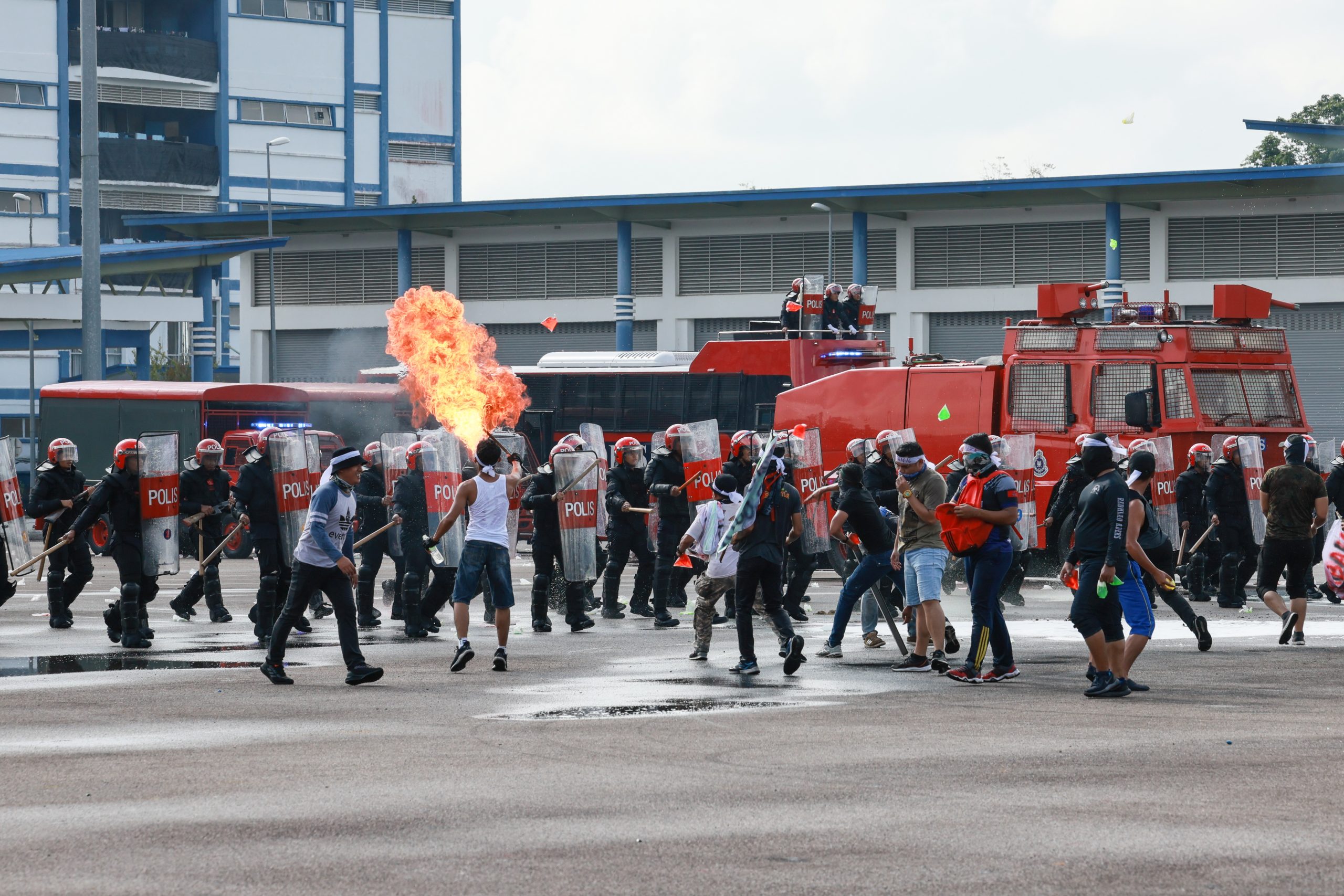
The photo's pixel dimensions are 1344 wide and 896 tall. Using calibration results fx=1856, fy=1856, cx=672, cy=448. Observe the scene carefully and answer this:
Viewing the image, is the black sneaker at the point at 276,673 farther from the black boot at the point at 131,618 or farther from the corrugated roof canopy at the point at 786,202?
the corrugated roof canopy at the point at 786,202

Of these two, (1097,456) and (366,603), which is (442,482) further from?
(1097,456)

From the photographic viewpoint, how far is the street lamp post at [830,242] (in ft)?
158

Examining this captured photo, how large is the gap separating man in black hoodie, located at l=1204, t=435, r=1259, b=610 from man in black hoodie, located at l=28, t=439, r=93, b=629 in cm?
1100

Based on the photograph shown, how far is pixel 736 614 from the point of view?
516 inches

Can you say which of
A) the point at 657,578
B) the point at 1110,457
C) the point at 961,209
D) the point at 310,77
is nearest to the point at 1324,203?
the point at 961,209

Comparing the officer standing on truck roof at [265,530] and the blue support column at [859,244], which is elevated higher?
the blue support column at [859,244]

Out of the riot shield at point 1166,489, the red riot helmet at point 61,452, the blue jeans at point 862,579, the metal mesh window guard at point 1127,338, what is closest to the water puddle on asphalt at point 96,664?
the red riot helmet at point 61,452

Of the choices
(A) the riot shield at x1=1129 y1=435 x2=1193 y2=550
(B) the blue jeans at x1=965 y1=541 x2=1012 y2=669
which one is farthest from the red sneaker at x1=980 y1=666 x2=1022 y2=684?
(A) the riot shield at x1=1129 y1=435 x2=1193 y2=550

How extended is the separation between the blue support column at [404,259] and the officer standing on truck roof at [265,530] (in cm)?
3917

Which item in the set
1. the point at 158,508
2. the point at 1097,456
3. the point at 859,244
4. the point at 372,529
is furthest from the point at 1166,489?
the point at 859,244

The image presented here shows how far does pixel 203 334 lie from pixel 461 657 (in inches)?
1868

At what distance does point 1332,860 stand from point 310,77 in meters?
78.4

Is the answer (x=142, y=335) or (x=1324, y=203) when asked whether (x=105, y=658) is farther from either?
(x=142, y=335)

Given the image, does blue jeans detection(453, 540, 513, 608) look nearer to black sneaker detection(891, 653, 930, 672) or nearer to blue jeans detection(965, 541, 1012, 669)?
black sneaker detection(891, 653, 930, 672)
